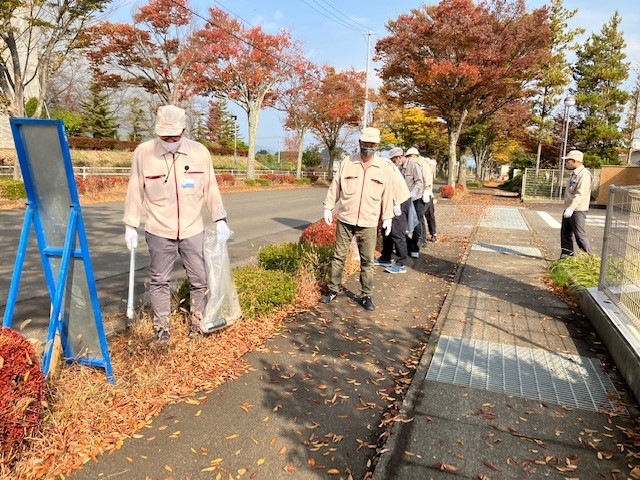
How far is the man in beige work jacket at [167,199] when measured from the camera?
3.32 metres

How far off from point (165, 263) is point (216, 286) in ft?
1.46

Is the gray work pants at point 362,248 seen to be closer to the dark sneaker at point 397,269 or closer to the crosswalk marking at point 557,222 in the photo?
the dark sneaker at point 397,269

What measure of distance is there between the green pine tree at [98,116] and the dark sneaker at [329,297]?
41.6 metres

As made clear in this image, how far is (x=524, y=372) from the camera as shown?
3498mm

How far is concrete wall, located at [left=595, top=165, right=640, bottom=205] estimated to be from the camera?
20719 mm

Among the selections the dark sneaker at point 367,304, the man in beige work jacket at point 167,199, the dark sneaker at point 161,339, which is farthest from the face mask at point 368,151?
the dark sneaker at point 161,339

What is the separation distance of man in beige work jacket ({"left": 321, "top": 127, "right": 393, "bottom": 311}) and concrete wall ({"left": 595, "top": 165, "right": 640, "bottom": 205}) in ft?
65.4

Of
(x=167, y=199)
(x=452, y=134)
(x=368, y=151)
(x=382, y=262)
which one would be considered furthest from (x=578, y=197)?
(x=452, y=134)

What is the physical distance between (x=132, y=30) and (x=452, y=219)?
16692 millimetres

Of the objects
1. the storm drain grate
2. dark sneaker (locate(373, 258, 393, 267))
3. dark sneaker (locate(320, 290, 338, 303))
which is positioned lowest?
dark sneaker (locate(373, 258, 393, 267))

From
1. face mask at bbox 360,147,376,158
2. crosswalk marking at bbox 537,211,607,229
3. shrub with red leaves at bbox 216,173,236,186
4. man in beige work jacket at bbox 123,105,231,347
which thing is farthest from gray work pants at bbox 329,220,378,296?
shrub with red leaves at bbox 216,173,236,186

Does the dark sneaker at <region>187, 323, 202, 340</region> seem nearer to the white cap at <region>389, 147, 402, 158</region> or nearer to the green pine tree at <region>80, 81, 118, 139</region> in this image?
the white cap at <region>389, 147, 402, 158</region>

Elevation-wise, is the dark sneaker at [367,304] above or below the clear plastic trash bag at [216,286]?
below

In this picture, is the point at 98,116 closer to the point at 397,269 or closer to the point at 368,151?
the point at 397,269
